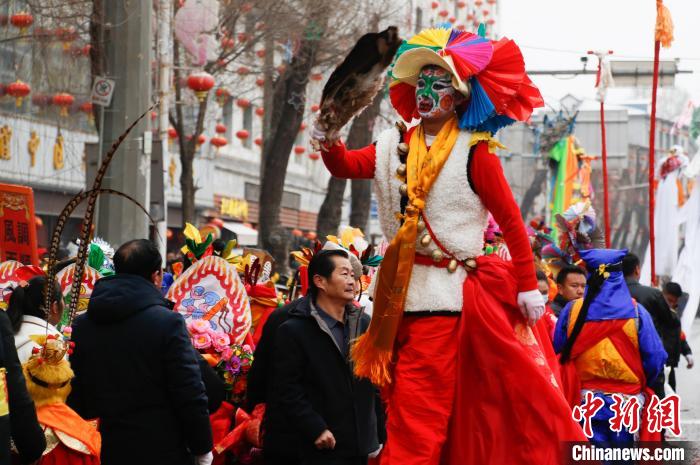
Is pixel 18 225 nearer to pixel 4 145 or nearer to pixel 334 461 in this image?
pixel 334 461

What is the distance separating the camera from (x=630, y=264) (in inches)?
400

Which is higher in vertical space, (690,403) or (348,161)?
(348,161)

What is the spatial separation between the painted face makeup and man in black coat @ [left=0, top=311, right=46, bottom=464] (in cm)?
214

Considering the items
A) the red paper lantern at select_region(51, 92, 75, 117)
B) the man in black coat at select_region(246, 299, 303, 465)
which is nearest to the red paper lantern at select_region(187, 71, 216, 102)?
the red paper lantern at select_region(51, 92, 75, 117)

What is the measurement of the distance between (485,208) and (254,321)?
365 cm

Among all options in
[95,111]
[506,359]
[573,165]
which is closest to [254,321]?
[506,359]

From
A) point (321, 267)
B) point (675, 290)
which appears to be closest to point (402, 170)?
point (321, 267)

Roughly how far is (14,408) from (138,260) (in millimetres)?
1076

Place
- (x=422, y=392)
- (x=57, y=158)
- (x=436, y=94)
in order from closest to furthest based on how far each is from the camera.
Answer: (x=422, y=392)
(x=436, y=94)
(x=57, y=158)

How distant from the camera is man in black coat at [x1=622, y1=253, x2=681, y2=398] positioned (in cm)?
1026

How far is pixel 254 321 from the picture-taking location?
9.48 metres

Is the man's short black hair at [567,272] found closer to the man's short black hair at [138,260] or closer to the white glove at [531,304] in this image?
the white glove at [531,304]

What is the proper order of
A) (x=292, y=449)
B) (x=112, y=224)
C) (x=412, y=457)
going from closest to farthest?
(x=412, y=457), (x=292, y=449), (x=112, y=224)

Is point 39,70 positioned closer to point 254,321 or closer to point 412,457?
point 254,321
